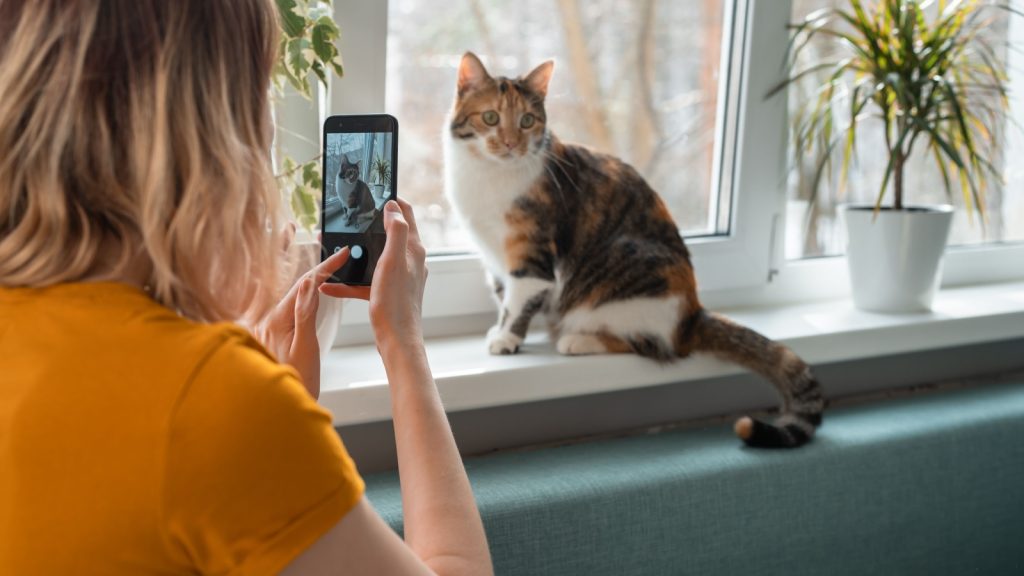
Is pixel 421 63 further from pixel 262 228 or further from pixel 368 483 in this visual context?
pixel 262 228

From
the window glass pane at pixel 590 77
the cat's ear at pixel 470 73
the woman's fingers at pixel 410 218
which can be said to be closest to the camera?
the woman's fingers at pixel 410 218

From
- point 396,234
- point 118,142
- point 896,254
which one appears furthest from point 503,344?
point 118,142

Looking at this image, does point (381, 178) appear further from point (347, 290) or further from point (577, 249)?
point (577, 249)

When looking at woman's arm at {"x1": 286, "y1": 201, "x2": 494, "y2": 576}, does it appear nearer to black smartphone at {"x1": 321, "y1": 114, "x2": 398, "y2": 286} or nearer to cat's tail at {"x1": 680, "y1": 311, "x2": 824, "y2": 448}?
black smartphone at {"x1": 321, "y1": 114, "x2": 398, "y2": 286}

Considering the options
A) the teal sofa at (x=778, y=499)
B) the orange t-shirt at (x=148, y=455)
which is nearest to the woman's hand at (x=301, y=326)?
the teal sofa at (x=778, y=499)

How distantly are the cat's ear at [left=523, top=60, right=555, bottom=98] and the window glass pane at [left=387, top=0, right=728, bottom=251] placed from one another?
166mm

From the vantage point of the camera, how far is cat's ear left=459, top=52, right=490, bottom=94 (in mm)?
1341

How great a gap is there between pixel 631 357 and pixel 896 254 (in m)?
0.57

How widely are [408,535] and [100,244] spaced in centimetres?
32

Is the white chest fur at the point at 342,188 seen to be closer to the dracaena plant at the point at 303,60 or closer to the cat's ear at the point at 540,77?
the dracaena plant at the point at 303,60

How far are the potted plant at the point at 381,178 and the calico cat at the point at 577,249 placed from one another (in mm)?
410

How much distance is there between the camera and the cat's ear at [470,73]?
1341mm

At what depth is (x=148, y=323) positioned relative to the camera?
0.59 metres

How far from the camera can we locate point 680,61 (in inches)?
66.5
